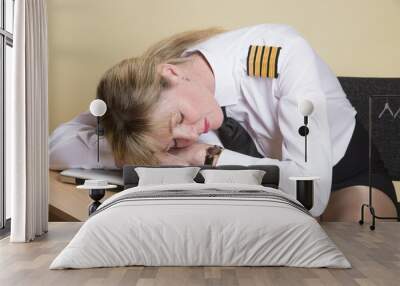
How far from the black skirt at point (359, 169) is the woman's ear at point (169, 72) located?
216 cm

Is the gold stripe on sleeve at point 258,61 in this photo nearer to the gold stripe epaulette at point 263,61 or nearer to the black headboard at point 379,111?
the gold stripe epaulette at point 263,61

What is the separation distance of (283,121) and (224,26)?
1.37m

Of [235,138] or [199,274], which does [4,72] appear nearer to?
[235,138]

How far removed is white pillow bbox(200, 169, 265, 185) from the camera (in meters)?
6.41

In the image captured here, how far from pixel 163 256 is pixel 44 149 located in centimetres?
244

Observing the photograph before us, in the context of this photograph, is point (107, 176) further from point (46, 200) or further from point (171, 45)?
point (171, 45)

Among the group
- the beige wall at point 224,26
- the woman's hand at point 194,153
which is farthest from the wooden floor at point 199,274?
the beige wall at point 224,26

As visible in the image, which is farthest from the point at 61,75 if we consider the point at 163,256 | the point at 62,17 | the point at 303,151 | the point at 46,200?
the point at 163,256

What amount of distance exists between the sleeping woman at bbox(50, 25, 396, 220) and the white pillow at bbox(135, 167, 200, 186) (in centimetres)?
30

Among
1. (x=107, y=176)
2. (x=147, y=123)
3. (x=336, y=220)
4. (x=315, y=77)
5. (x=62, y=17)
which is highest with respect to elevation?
(x=62, y=17)

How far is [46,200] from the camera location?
6.15m

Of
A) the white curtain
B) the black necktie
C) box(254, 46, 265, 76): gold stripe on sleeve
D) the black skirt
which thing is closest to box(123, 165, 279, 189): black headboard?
the black necktie

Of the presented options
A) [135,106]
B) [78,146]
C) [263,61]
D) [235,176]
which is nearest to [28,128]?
[78,146]

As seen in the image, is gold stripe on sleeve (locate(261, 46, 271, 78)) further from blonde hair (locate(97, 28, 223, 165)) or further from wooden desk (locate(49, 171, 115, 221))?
wooden desk (locate(49, 171, 115, 221))
